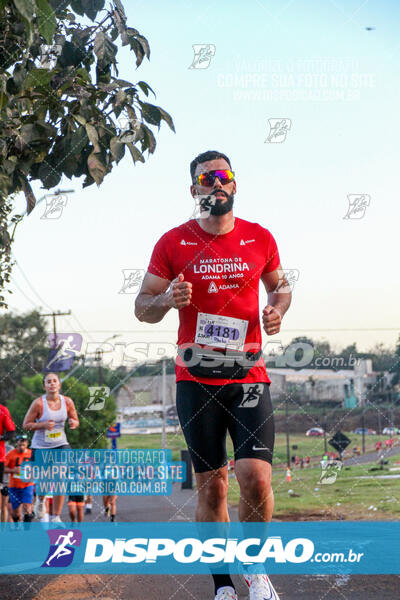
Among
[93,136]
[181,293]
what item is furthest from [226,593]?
[93,136]

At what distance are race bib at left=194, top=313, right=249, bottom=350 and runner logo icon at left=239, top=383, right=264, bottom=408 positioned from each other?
0.69 feet

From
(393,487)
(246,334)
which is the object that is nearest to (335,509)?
(393,487)

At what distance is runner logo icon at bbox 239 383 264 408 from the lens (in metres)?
4.08

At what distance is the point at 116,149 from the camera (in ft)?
15.1

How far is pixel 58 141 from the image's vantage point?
196 inches

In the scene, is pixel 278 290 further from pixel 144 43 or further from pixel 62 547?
pixel 62 547

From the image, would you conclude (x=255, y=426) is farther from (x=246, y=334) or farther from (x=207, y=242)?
(x=207, y=242)

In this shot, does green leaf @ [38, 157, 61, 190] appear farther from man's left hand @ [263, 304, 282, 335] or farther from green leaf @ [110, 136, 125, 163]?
man's left hand @ [263, 304, 282, 335]

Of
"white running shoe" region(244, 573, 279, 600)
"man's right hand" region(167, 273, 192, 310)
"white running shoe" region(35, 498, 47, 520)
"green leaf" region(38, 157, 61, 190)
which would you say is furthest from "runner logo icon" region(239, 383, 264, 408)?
"white running shoe" region(35, 498, 47, 520)

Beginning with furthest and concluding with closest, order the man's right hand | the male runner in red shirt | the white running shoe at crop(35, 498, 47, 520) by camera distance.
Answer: the white running shoe at crop(35, 498, 47, 520) → the male runner in red shirt → the man's right hand

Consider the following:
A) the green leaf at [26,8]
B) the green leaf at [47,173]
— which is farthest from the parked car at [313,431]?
the green leaf at [26,8]

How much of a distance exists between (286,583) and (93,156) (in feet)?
9.86

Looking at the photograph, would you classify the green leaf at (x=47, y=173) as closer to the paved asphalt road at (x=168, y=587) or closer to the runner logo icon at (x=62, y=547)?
the paved asphalt road at (x=168, y=587)

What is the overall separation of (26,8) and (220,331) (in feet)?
6.25
